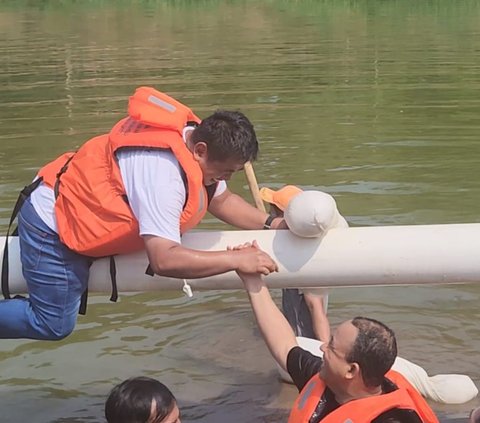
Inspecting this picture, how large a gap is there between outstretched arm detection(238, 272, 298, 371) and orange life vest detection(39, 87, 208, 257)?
14.7 inches

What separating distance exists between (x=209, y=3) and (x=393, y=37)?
45.8 ft

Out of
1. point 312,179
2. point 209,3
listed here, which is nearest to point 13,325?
point 312,179

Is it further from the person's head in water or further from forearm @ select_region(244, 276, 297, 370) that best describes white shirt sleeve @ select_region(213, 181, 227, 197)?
the person's head in water

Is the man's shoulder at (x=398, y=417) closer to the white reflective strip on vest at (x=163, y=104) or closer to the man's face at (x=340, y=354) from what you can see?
the man's face at (x=340, y=354)

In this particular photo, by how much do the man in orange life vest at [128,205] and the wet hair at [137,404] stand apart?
2.62 feet

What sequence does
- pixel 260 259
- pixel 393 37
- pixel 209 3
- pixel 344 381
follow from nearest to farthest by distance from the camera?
pixel 344 381 < pixel 260 259 < pixel 393 37 < pixel 209 3

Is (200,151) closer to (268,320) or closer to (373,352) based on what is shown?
(268,320)

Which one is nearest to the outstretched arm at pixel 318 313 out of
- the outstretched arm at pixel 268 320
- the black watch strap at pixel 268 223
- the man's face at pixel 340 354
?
the black watch strap at pixel 268 223

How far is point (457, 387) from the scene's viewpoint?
4914 millimetres

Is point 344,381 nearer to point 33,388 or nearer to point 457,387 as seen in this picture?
point 457,387

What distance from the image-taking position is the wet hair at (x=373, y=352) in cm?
323

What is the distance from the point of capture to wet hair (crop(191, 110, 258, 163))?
12.5 ft

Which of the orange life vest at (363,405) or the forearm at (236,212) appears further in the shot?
the forearm at (236,212)

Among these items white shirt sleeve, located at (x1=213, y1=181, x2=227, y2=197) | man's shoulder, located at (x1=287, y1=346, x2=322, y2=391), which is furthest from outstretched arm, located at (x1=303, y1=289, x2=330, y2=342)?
man's shoulder, located at (x1=287, y1=346, x2=322, y2=391)
